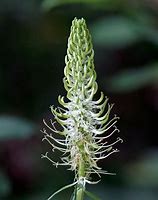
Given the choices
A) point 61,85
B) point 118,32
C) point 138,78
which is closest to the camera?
point 138,78

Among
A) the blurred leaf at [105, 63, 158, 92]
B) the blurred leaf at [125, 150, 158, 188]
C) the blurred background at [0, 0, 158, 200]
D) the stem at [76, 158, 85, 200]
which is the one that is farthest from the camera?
the blurred leaf at [125, 150, 158, 188]

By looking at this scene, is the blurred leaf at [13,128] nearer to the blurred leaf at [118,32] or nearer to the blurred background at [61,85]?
the blurred background at [61,85]

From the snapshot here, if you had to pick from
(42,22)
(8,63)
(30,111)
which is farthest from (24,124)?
(42,22)

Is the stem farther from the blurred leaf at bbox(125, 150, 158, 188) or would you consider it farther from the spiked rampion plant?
the blurred leaf at bbox(125, 150, 158, 188)

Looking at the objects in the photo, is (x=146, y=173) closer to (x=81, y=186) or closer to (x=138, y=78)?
(x=138, y=78)

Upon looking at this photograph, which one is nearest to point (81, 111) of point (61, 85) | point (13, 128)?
point (13, 128)

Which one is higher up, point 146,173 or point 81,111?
point 146,173

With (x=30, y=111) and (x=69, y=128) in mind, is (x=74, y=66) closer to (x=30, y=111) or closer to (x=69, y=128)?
(x=69, y=128)

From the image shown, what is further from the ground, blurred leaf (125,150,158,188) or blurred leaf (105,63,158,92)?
blurred leaf (105,63,158,92)

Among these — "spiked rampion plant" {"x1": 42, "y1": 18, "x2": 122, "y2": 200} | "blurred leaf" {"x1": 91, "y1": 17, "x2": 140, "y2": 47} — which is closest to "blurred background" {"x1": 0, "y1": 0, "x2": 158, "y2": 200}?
"blurred leaf" {"x1": 91, "y1": 17, "x2": 140, "y2": 47}
